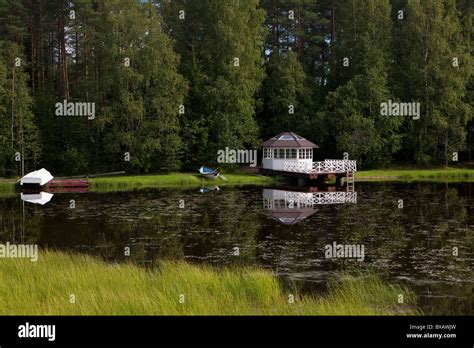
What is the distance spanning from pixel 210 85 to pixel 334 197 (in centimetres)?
2218

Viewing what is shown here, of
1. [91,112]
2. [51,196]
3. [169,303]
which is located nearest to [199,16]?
[91,112]

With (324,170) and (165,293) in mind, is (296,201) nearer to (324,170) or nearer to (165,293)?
(324,170)

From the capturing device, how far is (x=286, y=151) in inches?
2057

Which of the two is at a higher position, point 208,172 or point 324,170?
point 324,170

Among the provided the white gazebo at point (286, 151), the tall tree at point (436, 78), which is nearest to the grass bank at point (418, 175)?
the tall tree at point (436, 78)

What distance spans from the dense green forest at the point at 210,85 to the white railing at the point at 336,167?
14.9 ft

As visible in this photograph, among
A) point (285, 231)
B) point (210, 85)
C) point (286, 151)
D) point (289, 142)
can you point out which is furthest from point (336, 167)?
point (285, 231)

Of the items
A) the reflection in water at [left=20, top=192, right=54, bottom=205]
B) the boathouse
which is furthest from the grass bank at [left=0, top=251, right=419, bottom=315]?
the boathouse

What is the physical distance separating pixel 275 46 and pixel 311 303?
2245 inches

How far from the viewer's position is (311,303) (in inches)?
481

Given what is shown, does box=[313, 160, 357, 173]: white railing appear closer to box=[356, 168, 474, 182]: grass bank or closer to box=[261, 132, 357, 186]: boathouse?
box=[261, 132, 357, 186]: boathouse

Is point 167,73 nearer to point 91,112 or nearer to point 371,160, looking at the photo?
point 91,112

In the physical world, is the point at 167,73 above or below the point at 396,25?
below
